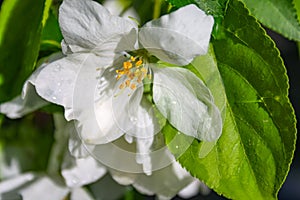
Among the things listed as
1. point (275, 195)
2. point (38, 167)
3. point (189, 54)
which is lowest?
point (38, 167)

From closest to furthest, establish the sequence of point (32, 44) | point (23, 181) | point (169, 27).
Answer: point (169, 27), point (32, 44), point (23, 181)

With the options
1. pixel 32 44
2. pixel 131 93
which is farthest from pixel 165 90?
pixel 32 44

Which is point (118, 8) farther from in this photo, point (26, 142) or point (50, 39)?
point (26, 142)

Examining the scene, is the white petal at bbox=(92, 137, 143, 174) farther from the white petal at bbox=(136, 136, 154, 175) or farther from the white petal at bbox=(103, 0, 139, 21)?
the white petal at bbox=(103, 0, 139, 21)

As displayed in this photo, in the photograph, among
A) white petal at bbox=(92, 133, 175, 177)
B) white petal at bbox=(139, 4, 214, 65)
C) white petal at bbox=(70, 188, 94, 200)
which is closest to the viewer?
white petal at bbox=(139, 4, 214, 65)

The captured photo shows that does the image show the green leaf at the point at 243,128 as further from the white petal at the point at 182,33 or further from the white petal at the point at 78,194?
the white petal at the point at 78,194

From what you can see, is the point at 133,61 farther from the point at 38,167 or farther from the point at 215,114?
the point at 38,167

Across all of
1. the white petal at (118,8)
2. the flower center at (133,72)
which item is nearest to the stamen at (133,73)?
Result: the flower center at (133,72)

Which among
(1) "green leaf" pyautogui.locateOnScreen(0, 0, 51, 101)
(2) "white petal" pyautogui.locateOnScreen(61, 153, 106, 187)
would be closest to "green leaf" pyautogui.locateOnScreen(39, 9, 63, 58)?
(1) "green leaf" pyautogui.locateOnScreen(0, 0, 51, 101)
